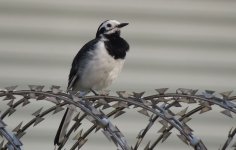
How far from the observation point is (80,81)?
6867 mm

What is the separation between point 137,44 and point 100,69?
2.94ft

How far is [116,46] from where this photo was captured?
6828mm

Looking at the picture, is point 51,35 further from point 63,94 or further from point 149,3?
point 63,94

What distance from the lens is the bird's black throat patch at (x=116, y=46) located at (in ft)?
22.1

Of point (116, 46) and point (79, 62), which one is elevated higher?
point (116, 46)

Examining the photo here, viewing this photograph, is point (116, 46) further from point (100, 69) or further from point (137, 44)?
point (137, 44)

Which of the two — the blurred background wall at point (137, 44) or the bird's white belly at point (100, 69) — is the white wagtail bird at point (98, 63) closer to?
the bird's white belly at point (100, 69)

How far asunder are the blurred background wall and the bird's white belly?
0.56 metres

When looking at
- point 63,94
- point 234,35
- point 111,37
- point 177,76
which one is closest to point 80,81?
point 111,37

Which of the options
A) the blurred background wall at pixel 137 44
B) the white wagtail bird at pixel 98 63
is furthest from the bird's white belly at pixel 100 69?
the blurred background wall at pixel 137 44

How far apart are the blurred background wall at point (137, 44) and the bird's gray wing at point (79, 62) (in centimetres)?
51

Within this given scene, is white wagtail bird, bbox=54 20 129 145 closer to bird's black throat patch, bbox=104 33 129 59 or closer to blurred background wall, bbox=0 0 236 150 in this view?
bird's black throat patch, bbox=104 33 129 59

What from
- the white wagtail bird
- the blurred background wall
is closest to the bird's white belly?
the white wagtail bird

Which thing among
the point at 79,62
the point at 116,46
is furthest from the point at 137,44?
the point at 79,62
